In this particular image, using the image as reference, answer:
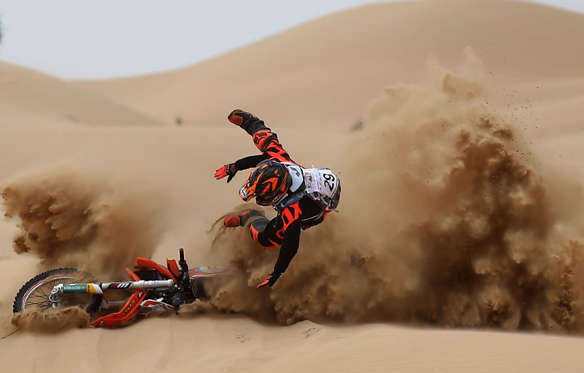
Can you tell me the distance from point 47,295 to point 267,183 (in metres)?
2.91

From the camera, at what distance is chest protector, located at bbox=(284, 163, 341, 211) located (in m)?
5.09

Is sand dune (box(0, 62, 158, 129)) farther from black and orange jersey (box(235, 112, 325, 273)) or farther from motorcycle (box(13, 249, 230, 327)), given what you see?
black and orange jersey (box(235, 112, 325, 273))

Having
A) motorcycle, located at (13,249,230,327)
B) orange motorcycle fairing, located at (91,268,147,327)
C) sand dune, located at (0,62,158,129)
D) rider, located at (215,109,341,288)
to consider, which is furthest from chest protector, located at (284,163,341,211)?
sand dune, located at (0,62,158,129)

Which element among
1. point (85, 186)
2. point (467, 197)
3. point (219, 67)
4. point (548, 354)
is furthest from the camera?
point (219, 67)

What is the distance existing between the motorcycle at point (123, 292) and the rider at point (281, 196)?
765 millimetres

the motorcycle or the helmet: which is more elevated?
the helmet

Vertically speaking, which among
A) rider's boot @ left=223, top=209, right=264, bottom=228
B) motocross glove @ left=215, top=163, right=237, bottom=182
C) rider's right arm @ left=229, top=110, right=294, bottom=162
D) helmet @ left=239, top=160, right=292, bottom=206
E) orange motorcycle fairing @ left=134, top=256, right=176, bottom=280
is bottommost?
orange motorcycle fairing @ left=134, top=256, right=176, bottom=280

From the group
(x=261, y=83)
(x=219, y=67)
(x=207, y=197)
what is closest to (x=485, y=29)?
(x=261, y=83)

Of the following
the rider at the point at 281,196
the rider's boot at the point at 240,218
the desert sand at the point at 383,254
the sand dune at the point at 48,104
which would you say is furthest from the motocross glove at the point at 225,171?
the sand dune at the point at 48,104

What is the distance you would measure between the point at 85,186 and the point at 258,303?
2.70 meters

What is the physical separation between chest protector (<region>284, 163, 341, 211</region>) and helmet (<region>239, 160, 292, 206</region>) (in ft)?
0.55

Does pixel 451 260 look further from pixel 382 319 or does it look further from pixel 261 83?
pixel 261 83

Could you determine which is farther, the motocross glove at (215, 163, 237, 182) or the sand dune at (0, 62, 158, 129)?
the sand dune at (0, 62, 158, 129)

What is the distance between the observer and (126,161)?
9359 millimetres
